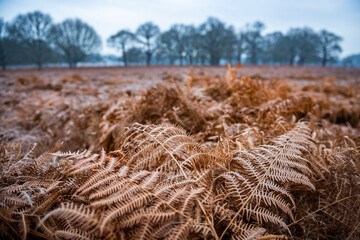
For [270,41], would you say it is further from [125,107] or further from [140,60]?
[125,107]

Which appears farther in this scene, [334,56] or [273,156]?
[334,56]

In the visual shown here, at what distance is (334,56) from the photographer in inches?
1602

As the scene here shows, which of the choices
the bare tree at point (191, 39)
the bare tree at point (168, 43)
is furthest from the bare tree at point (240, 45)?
the bare tree at point (168, 43)

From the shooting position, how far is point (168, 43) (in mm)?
38469

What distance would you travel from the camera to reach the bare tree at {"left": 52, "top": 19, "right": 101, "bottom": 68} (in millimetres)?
34031

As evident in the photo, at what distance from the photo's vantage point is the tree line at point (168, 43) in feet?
100.0

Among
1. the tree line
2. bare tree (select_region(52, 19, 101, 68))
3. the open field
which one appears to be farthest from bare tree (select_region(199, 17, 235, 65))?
the open field

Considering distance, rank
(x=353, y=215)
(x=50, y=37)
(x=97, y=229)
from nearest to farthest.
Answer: (x=97, y=229) < (x=353, y=215) < (x=50, y=37)

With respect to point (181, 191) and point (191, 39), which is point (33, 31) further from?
point (181, 191)

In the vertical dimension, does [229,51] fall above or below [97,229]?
above

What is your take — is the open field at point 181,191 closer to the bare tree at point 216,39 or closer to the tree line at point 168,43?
the tree line at point 168,43

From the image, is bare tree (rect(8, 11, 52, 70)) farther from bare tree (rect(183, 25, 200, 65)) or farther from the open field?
the open field

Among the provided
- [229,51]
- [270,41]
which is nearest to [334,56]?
[270,41]

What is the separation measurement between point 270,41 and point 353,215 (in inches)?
2275
